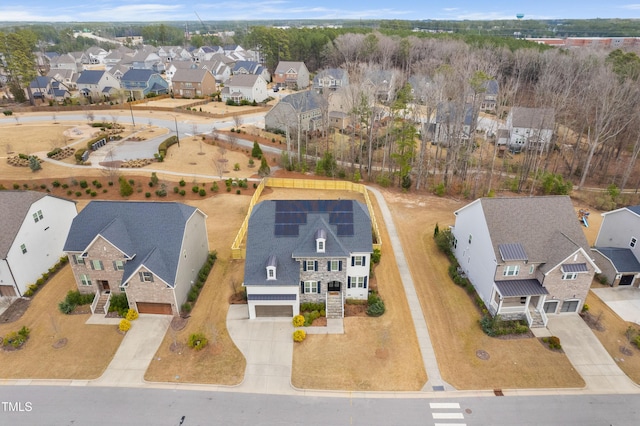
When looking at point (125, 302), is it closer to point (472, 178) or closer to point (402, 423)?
point (402, 423)

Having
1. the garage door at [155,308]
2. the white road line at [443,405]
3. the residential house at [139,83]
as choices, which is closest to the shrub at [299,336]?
the white road line at [443,405]

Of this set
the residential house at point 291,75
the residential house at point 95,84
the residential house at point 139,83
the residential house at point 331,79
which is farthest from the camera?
the residential house at point 291,75

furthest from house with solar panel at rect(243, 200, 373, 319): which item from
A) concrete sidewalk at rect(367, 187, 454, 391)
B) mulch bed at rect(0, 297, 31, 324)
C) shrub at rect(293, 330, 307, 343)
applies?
mulch bed at rect(0, 297, 31, 324)

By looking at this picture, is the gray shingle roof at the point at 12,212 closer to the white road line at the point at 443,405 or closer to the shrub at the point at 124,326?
the shrub at the point at 124,326

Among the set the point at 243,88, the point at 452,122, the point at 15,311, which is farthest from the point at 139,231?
the point at 243,88

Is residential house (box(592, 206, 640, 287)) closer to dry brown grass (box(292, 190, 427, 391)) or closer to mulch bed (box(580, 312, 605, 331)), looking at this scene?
mulch bed (box(580, 312, 605, 331))

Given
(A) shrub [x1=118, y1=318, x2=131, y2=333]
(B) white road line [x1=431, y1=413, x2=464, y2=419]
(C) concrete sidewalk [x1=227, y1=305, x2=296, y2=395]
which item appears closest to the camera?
(B) white road line [x1=431, y1=413, x2=464, y2=419]
